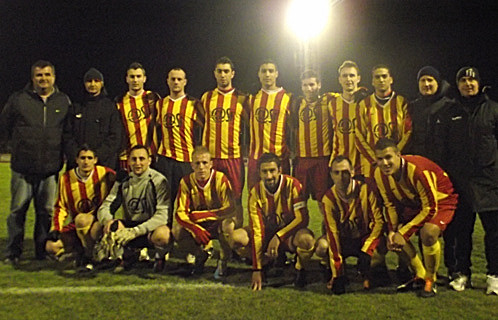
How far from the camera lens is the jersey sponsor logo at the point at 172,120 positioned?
408cm

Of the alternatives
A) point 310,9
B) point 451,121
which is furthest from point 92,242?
point 310,9

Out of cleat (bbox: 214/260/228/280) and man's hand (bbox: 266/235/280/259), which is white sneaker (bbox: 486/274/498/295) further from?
cleat (bbox: 214/260/228/280)

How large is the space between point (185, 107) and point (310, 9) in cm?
1031

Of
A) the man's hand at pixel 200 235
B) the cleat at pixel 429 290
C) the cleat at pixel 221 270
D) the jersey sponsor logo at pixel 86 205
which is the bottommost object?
the cleat at pixel 429 290

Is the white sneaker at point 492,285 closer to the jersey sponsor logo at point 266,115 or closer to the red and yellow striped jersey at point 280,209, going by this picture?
the red and yellow striped jersey at point 280,209

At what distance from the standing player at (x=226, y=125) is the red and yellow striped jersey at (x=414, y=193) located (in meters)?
1.29

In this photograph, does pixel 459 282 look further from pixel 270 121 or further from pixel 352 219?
pixel 270 121

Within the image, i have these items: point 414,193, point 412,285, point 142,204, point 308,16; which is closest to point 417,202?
point 414,193

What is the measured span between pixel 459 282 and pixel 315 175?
138 cm

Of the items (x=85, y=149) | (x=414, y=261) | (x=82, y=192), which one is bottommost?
(x=414, y=261)

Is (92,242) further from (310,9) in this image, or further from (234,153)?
(310,9)

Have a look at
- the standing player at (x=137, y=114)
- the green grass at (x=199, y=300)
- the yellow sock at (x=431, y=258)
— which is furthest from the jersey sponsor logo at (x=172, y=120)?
the yellow sock at (x=431, y=258)

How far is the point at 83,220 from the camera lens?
3598 mm

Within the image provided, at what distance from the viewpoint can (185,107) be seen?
413cm
